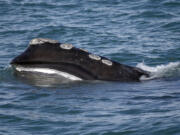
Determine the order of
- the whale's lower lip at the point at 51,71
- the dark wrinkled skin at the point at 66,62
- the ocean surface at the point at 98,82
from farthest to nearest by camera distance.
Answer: the whale's lower lip at the point at 51,71, the dark wrinkled skin at the point at 66,62, the ocean surface at the point at 98,82

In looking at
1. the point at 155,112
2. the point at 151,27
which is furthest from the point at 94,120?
the point at 151,27

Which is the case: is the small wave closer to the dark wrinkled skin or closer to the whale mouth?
the dark wrinkled skin

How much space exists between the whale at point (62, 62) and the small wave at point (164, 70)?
1.00 metres

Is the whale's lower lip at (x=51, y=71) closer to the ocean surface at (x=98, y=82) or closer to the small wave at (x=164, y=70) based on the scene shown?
the ocean surface at (x=98, y=82)

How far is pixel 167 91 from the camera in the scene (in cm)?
1013

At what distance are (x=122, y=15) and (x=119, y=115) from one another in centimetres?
1047

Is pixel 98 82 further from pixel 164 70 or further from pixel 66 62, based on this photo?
pixel 164 70

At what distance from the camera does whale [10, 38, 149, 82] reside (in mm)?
10258

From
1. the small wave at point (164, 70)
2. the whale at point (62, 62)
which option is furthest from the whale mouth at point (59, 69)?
the small wave at point (164, 70)

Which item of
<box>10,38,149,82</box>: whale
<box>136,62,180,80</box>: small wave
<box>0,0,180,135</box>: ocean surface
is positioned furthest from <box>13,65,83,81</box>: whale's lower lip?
<box>136,62,180,80</box>: small wave

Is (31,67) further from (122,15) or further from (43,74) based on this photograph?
(122,15)

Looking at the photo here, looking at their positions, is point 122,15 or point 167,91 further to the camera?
point 122,15

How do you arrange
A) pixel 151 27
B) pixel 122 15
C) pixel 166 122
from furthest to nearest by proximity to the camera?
pixel 122 15
pixel 151 27
pixel 166 122

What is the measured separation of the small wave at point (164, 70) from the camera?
37.6ft
